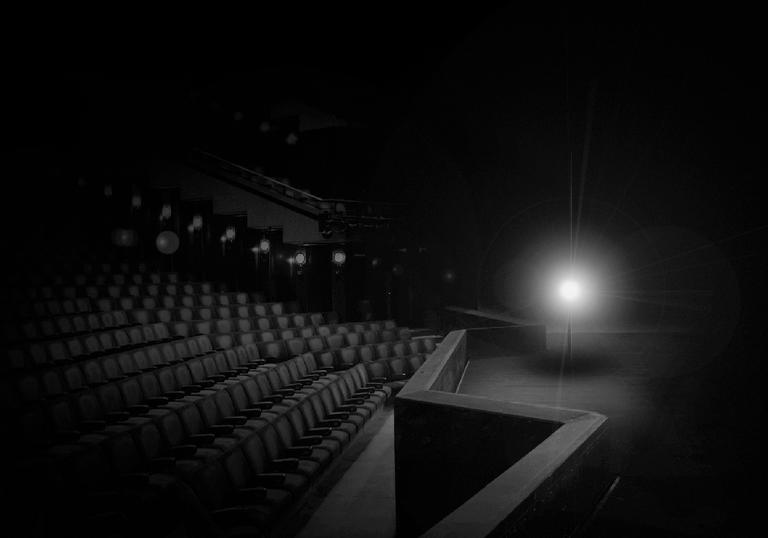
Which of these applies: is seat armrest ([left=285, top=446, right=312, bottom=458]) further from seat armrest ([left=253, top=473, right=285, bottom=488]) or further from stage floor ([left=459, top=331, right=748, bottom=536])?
stage floor ([left=459, top=331, right=748, bottom=536])

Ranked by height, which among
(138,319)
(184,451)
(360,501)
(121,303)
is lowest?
(360,501)

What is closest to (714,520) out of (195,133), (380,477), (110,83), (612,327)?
(380,477)

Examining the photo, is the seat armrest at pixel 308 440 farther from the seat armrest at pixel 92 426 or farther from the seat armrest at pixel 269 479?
the seat armrest at pixel 92 426

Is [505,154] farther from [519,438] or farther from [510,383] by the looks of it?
[519,438]

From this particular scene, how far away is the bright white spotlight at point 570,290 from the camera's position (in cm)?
759

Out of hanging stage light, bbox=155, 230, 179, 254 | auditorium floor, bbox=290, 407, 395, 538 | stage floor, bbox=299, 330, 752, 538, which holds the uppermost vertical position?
hanging stage light, bbox=155, 230, 179, 254

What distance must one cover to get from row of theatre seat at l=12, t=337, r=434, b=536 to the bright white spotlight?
4.56 meters

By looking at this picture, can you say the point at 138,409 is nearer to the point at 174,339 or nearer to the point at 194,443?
the point at 194,443

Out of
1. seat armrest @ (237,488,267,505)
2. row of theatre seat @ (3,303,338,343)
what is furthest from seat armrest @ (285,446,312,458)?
row of theatre seat @ (3,303,338,343)

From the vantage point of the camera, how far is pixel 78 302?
4.70m

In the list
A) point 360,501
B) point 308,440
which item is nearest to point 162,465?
point 308,440

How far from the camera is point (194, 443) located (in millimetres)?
2545

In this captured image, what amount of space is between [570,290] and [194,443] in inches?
240

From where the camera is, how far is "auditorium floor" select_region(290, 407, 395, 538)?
2.54 meters
